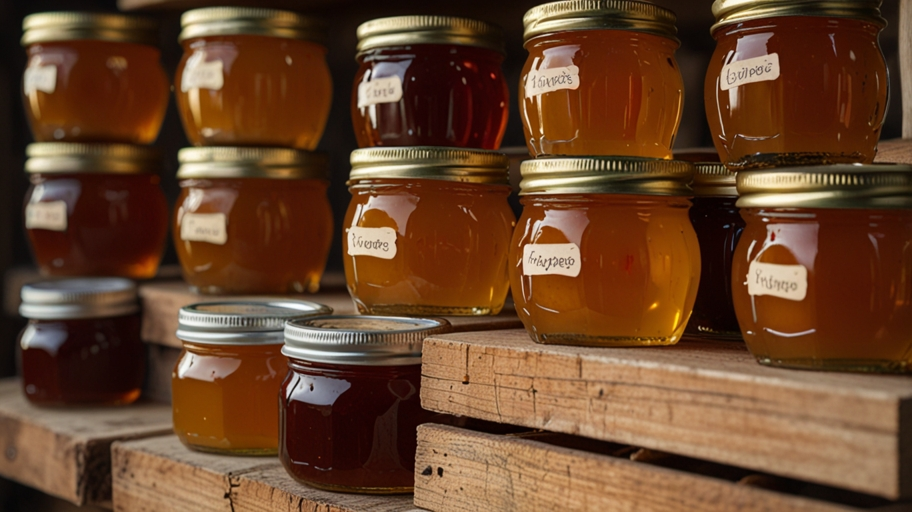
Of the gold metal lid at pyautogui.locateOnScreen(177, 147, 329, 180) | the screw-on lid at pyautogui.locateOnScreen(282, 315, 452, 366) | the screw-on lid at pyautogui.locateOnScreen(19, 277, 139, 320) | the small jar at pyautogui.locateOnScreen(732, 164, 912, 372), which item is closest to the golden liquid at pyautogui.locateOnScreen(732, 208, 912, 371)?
the small jar at pyautogui.locateOnScreen(732, 164, 912, 372)

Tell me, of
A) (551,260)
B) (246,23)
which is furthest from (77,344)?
(551,260)

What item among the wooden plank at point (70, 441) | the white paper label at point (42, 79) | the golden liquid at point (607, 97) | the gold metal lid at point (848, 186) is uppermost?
the white paper label at point (42, 79)

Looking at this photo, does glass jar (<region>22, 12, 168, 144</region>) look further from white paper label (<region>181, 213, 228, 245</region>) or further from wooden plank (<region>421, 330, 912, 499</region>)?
wooden plank (<region>421, 330, 912, 499</region>)

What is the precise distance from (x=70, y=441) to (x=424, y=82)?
692 millimetres

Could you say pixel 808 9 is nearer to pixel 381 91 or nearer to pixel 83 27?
pixel 381 91

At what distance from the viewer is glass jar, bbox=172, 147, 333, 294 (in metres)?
1.44

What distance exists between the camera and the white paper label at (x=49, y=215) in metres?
1.64

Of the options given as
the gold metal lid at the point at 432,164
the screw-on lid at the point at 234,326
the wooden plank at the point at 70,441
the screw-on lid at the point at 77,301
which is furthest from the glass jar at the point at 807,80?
the screw-on lid at the point at 77,301

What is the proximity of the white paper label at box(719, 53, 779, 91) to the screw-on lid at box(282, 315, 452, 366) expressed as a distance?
39 cm

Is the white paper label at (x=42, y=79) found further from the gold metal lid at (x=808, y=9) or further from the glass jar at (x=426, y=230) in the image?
the gold metal lid at (x=808, y=9)

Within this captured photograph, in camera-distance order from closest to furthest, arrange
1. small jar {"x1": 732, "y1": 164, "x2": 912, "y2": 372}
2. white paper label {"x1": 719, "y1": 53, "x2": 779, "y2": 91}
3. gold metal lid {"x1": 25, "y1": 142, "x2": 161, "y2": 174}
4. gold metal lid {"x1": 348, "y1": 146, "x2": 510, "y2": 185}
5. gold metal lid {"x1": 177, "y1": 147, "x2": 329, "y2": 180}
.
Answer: small jar {"x1": 732, "y1": 164, "x2": 912, "y2": 372} < white paper label {"x1": 719, "y1": 53, "x2": 779, "y2": 91} < gold metal lid {"x1": 348, "y1": 146, "x2": 510, "y2": 185} < gold metal lid {"x1": 177, "y1": 147, "x2": 329, "y2": 180} < gold metal lid {"x1": 25, "y1": 142, "x2": 161, "y2": 174}

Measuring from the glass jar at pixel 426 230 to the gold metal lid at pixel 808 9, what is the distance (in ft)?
1.21

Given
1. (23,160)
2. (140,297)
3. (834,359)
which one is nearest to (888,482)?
(834,359)

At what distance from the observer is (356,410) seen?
3.25 feet
